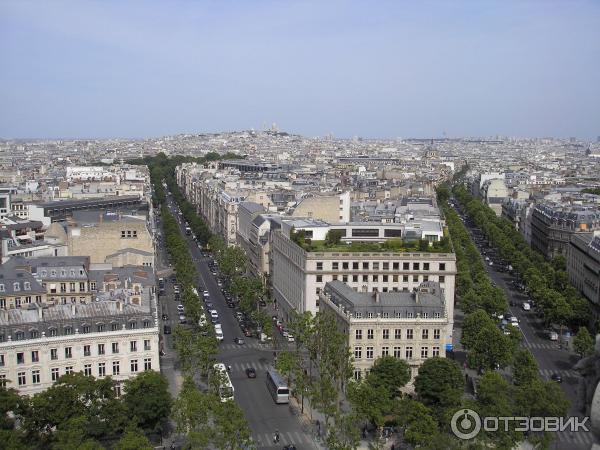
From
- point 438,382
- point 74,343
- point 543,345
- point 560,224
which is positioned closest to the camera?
point 74,343

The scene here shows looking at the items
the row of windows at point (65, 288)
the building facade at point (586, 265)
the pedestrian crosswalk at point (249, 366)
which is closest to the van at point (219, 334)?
the pedestrian crosswalk at point (249, 366)

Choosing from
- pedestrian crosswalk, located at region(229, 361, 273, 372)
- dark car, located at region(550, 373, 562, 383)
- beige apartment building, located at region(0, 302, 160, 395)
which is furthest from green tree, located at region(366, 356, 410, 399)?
beige apartment building, located at region(0, 302, 160, 395)

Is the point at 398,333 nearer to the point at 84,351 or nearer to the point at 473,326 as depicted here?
the point at 473,326

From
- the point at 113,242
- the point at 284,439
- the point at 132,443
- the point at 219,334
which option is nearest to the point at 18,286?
the point at 113,242

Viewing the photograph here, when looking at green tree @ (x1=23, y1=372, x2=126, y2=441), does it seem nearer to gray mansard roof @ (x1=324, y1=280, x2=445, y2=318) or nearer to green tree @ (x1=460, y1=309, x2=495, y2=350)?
gray mansard roof @ (x1=324, y1=280, x2=445, y2=318)

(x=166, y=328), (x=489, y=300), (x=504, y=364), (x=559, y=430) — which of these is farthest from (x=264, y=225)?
(x=559, y=430)

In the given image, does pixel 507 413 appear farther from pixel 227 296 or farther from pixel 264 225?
pixel 264 225
